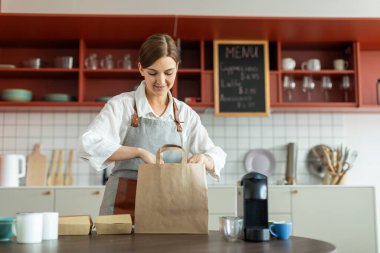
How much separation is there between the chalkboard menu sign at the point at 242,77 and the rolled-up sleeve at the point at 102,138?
2.21 metres

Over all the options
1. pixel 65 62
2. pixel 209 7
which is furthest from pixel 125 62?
pixel 209 7

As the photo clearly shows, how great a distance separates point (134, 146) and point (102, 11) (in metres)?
2.36

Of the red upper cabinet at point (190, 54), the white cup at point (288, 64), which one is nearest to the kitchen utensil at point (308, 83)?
the red upper cabinet at point (190, 54)

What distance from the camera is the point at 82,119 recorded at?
4344mm

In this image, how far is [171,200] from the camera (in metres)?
1.62

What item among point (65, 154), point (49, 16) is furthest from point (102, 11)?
point (65, 154)

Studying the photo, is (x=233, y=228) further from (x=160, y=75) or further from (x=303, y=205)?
(x=303, y=205)

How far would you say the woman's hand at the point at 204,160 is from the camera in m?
1.84

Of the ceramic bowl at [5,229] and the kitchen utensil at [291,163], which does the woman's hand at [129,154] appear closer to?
the ceramic bowl at [5,229]

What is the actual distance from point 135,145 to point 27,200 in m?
1.97

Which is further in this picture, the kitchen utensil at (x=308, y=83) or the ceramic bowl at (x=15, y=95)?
the kitchen utensil at (x=308, y=83)

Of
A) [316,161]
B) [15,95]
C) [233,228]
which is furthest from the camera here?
[316,161]

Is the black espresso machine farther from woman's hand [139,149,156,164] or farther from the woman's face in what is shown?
the woman's face

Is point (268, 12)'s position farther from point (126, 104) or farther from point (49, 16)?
point (126, 104)
